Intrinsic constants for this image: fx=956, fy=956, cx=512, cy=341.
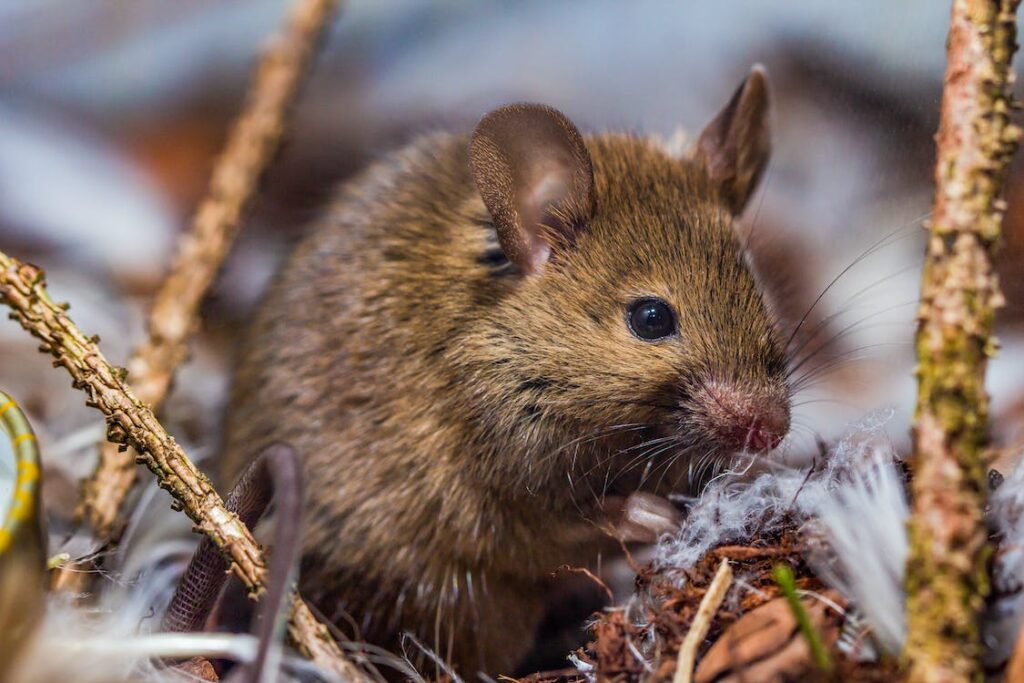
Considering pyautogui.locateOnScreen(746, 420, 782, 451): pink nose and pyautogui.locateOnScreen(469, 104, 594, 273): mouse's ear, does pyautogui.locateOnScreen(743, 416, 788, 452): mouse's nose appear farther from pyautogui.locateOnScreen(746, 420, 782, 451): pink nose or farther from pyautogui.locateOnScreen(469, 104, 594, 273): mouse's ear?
pyautogui.locateOnScreen(469, 104, 594, 273): mouse's ear

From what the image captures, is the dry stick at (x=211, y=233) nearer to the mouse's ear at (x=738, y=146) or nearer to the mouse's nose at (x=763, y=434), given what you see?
the mouse's ear at (x=738, y=146)

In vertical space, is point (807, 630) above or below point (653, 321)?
below

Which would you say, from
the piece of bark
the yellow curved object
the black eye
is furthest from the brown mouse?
the yellow curved object

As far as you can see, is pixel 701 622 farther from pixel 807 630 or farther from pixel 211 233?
pixel 211 233

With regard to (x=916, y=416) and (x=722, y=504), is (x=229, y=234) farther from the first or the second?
(x=916, y=416)

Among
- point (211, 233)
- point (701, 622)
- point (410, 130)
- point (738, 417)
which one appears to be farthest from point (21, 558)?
point (410, 130)

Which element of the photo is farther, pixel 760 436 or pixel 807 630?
pixel 760 436
